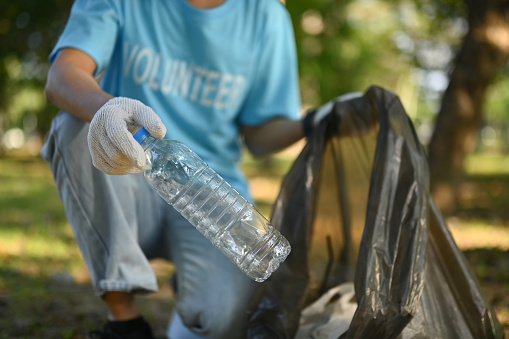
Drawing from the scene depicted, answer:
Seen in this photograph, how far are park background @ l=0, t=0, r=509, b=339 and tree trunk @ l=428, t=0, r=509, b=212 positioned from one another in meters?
0.01

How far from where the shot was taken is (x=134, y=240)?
192 centimetres

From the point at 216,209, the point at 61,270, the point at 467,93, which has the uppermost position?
the point at 216,209

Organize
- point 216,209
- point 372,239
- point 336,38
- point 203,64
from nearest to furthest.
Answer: point 372,239 → point 216,209 → point 203,64 → point 336,38

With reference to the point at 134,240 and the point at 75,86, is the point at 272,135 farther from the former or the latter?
the point at 75,86

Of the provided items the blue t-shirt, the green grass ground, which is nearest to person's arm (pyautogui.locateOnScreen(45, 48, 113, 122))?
the blue t-shirt

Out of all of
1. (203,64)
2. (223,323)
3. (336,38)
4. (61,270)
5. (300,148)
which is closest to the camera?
(223,323)

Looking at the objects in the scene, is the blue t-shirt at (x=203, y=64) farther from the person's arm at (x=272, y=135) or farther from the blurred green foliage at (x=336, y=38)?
the blurred green foliage at (x=336, y=38)

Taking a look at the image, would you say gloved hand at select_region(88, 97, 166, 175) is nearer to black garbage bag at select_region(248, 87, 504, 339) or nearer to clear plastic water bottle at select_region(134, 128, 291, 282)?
clear plastic water bottle at select_region(134, 128, 291, 282)

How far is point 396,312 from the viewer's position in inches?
62.5

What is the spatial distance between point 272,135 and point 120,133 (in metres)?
1.08

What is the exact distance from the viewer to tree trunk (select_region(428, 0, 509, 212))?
246 inches

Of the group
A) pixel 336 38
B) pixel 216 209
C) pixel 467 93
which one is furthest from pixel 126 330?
pixel 336 38

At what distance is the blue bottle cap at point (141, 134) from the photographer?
149cm

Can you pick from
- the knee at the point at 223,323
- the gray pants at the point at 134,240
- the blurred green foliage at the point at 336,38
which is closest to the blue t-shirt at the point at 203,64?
the gray pants at the point at 134,240
